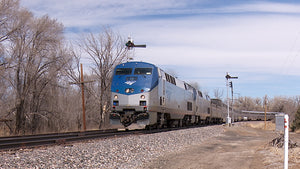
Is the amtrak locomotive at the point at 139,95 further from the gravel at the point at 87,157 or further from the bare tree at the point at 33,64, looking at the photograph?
the bare tree at the point at 33,64

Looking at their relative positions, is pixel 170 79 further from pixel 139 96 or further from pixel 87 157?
pixel 87 157

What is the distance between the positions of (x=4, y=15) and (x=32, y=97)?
317 inches

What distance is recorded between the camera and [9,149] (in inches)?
430

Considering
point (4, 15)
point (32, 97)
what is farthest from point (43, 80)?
point (4, 15)

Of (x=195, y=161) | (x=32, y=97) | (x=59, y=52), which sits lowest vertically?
(x=195, y=161)

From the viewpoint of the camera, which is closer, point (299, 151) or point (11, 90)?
point (299, 151)

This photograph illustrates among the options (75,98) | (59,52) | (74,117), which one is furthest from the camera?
(75,98)

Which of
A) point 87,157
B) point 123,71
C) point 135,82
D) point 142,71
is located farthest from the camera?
point 123,71

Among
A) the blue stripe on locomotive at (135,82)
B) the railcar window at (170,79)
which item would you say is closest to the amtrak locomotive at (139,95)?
the blue stripe on locomotive at (135,82)

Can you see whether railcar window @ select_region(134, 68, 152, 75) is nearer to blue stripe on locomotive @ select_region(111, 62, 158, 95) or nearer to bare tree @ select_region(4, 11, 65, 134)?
blue stripe on locomotive @ select_region(111, 62, 158, 95)

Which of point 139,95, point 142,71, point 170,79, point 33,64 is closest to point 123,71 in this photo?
point 142,71

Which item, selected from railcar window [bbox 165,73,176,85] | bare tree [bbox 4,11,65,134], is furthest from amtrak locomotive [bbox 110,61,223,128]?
bare tree [bbox 4,11,65,134]

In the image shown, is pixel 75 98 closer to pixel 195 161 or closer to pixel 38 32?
pixel 38 32

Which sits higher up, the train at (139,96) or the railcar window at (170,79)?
the railcar window at (170,79)
